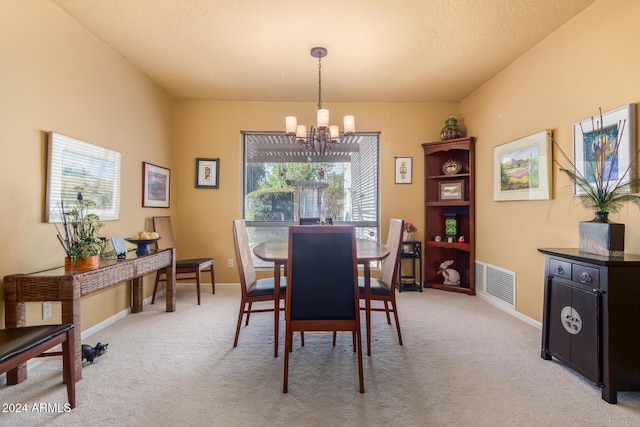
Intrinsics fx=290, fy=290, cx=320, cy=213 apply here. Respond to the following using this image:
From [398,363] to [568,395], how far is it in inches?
38.9

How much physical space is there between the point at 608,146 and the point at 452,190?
1988 millimetres

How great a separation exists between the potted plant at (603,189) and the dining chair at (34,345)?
3.30 m

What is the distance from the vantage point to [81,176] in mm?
2463

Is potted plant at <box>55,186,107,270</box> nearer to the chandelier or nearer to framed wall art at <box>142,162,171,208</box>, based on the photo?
framed wall art at <box>142,162,171,208</box>

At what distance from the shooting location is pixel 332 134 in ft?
9.58

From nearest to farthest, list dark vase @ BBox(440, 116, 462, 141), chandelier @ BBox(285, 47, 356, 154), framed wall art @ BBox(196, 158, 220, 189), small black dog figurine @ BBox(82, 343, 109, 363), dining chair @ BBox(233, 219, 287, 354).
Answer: small black dog figurine @ BBox(82, 343, 109, 363), dining chair @ BBox(233, 219, 287, 354), chandelier @ BBox(285, 47, 356, 154), dark vase @ BBox(440, 116, 462, 141), framed wall art @ BBox(196, 158, 220, 189)

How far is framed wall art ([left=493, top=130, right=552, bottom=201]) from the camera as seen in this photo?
2686mm

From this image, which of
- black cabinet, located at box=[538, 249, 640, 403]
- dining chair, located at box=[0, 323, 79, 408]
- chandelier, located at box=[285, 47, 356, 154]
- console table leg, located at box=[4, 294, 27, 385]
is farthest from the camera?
chandelier, located at box=[285, 47, 356, 154]

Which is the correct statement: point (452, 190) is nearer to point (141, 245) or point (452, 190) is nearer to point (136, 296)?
point (141, 245)

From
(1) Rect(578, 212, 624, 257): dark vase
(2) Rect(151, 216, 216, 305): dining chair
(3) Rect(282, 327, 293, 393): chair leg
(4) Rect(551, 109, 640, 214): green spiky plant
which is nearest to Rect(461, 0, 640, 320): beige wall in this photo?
(4) Rect(551, 109, 640, 214): green spiky plant

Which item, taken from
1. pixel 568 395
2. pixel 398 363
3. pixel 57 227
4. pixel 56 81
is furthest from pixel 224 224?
pixel 568 395

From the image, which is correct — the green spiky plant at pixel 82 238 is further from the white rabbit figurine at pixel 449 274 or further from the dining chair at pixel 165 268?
the white rabbit figurine at pixel 449 274

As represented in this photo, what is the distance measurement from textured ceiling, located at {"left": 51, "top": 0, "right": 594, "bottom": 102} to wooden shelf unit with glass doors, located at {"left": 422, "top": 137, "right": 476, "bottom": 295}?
3.04ft

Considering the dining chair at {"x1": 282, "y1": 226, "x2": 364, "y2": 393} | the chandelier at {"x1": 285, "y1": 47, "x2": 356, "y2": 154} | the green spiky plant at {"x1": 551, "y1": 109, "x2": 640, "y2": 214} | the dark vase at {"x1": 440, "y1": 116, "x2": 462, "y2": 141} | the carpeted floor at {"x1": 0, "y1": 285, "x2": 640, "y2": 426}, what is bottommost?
the carpeted floor at {"x1": 0, "y1": 285, "x2": 640, "y2": 426}
